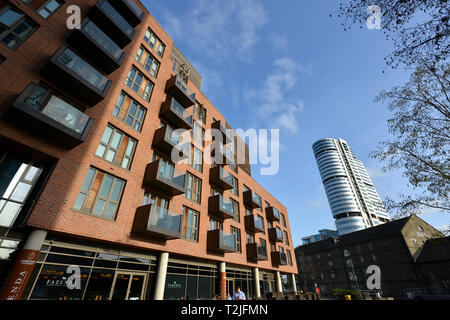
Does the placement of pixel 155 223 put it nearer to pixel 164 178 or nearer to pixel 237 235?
pixel 164 178

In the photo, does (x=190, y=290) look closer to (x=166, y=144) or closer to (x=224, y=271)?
(x=224, y=271)

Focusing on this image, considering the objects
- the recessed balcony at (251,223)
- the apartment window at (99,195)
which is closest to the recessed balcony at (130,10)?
the apartment window at (99,195)

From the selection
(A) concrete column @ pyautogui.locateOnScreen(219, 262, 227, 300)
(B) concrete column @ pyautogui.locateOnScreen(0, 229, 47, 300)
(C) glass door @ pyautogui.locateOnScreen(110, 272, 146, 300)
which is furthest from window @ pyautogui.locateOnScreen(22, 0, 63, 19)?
(A) concrete column @ pyautogui.locateOnScreen(219, 262, 227, 300)

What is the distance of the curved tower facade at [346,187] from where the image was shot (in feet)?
369

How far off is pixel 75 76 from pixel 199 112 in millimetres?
12910

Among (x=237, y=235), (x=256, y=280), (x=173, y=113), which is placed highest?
(x=173, y=113)

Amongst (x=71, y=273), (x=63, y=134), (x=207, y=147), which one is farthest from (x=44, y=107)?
(x=207, y=147)

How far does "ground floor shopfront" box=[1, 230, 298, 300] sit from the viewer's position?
8609mm

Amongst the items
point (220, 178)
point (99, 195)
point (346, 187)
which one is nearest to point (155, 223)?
point (99, 195)

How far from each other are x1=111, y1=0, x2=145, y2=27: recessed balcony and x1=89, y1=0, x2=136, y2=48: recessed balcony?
1.20 m

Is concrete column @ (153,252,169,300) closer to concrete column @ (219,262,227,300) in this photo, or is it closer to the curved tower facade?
concrete column @ (219,262,227,300)

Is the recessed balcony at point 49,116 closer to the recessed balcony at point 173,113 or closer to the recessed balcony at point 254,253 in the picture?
the recessed balcony at point 173,113

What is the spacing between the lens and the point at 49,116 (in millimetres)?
9086

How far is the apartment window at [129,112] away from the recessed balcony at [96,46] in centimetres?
195
